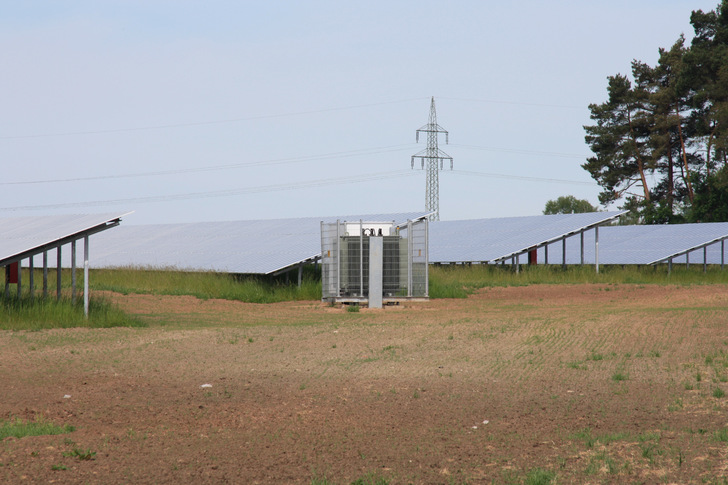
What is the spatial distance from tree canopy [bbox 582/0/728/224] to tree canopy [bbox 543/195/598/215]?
35022mm

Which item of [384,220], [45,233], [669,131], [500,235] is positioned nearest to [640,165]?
[669,131]

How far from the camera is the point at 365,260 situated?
21.1 m

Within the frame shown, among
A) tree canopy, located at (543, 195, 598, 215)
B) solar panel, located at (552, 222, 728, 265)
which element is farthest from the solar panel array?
tree canopy, located at (543, 195, 598, 215)

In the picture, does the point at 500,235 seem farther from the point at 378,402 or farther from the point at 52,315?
the point at 378,402

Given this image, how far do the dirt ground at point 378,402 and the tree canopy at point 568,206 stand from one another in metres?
77.3

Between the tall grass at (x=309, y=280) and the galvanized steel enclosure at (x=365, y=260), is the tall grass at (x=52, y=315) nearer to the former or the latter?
Result: the galvanized steel enclosure at (x=365, y=260)

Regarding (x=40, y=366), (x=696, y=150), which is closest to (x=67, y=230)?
(x=40, y=366)

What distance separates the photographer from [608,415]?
739 cm

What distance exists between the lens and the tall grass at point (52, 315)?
49.1 feet

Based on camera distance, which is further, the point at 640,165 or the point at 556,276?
Result: the point at 640,165

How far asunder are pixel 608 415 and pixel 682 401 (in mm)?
990

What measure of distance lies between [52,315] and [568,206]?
8294 centimetres

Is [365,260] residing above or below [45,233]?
below

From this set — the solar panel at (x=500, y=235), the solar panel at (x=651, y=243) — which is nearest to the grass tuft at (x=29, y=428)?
the solar panel at (x=500, y=235)
